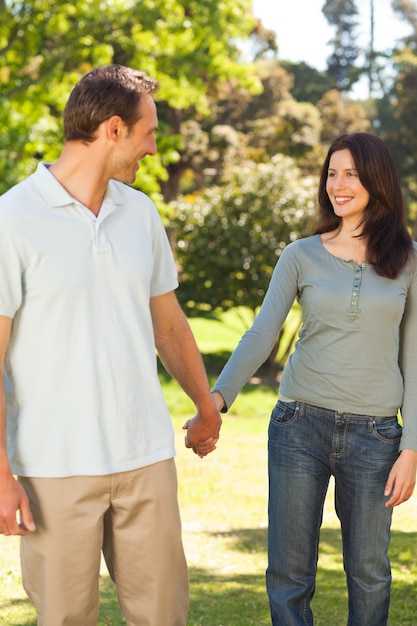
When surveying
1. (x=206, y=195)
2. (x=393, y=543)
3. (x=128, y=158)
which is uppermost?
(x=128, y=158)

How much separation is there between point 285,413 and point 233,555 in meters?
3.70

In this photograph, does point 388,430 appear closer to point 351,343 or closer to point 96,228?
point 351,343

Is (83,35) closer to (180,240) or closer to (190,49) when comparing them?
(190,49)

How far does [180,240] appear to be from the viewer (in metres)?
18.2

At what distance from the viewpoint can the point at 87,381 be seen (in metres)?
2.56

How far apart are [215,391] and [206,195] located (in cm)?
1533

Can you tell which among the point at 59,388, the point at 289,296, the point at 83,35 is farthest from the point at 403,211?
the point at 83,35

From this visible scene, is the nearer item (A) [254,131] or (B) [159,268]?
(B) [159,268]

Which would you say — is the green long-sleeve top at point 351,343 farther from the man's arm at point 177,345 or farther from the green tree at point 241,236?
the green tree at point 241,236

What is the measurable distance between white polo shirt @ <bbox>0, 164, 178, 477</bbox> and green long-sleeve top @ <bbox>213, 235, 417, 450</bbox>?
2.42 feet

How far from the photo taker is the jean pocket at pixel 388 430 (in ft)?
10.2

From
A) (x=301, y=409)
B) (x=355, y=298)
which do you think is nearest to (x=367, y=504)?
(x=301, y=409)

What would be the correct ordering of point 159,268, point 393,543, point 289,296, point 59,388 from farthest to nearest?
1. point 393,543
2. point 289,296
3. point 159,268
4. point 59,388

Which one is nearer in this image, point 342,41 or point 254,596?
point 254,596
